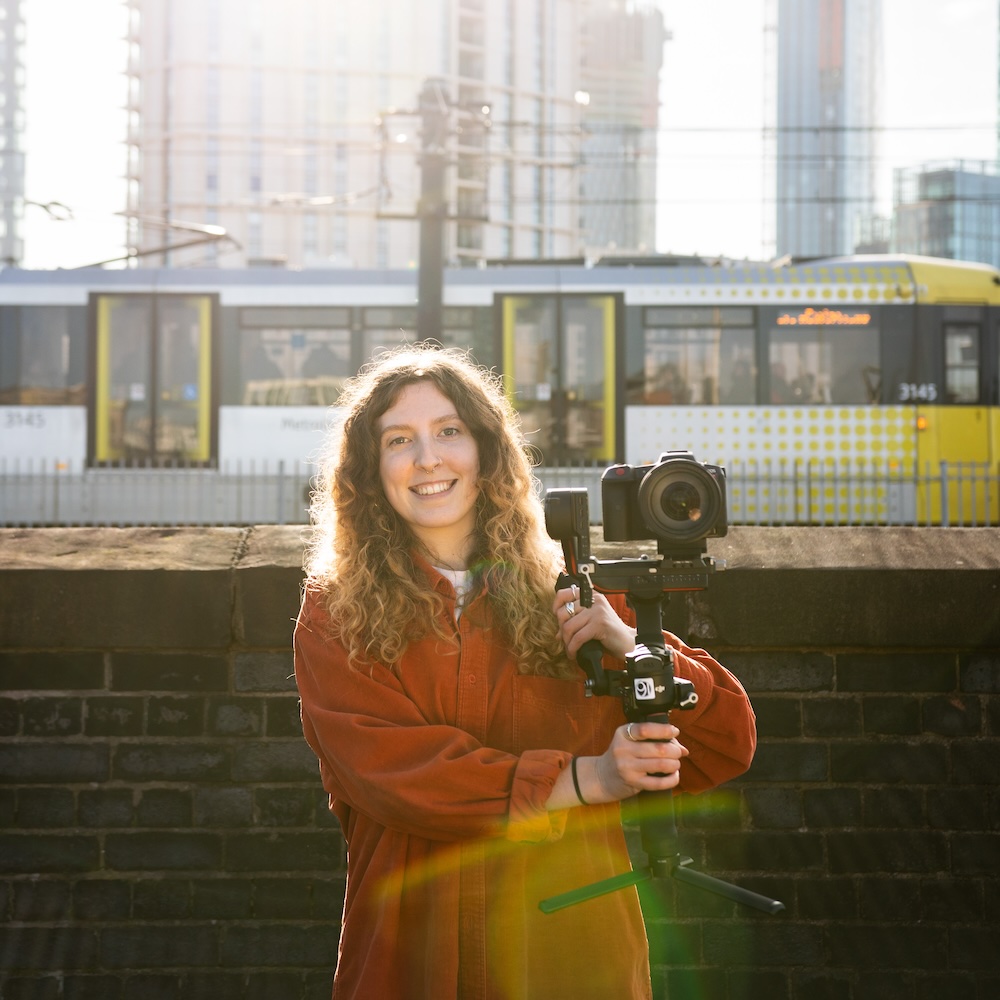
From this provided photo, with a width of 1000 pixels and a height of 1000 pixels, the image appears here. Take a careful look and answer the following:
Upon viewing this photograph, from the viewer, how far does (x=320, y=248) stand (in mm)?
70562

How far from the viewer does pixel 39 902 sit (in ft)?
11.5

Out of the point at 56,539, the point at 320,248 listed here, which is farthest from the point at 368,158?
the point at 56,539

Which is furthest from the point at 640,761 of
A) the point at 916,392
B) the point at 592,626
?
the point at 916,392

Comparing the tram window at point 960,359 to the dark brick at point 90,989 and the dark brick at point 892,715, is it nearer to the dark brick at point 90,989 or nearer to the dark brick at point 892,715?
the dark brick at point 892,715

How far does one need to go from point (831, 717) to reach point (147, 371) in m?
13.9

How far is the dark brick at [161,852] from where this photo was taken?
353cm

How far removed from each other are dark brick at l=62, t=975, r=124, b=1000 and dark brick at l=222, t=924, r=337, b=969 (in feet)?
1.08

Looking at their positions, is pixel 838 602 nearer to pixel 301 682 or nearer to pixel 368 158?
pixel 301 682

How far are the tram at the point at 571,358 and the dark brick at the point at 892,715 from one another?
1218 cm

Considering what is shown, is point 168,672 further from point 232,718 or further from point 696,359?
point 696,359

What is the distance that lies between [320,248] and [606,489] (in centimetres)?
7106

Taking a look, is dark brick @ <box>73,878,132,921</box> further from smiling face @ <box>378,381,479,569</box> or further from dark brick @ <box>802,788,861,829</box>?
dark brick @ <box>802,788,861,829</box>

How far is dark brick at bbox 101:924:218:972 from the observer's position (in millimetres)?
3500

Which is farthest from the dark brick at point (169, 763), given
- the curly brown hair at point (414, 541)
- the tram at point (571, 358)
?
the tram at point (571, 358)
